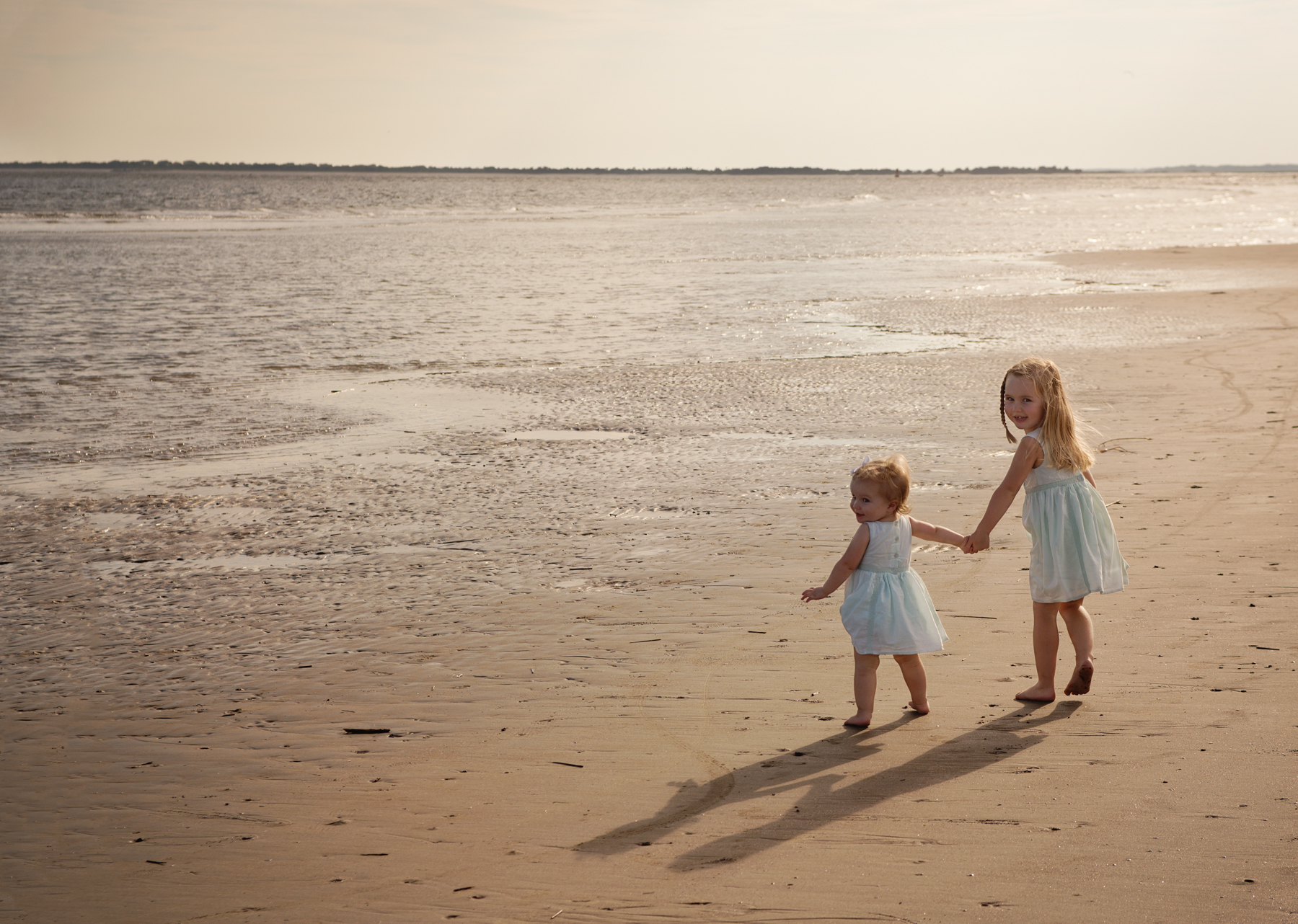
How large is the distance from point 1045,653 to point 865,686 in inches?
29.9

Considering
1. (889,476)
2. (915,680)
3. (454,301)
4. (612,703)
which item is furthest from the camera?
(454,301)

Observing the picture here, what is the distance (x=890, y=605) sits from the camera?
163 inches

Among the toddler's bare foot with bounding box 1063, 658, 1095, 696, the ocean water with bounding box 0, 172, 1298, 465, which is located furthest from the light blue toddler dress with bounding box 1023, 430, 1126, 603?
→ the ocean water with bounding box 0, 172, 1298, 465

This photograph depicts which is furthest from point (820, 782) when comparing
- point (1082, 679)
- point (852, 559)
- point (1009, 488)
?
point (1009, 488)

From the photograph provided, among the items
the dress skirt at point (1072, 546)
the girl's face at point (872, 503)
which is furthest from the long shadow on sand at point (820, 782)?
the girl's face at point (872, 503)

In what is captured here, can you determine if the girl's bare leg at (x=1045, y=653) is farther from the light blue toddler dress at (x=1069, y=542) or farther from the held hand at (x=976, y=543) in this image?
the held hand at (x=976, y=543)

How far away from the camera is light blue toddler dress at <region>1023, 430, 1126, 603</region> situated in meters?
4.24

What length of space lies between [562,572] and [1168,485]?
417 centimetres

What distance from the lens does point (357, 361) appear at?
48.9ft

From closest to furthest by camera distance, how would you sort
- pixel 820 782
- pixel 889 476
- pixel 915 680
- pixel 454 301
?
1. pixel 820 782
2. pixel 889 476
3. pixel 915 680
4. pixel 454 301

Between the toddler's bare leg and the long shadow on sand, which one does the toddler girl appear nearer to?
the long shadow on sand

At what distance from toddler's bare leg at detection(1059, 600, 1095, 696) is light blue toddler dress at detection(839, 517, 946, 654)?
0.58m

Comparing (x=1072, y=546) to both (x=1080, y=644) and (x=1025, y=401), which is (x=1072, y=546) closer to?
(x=1080, y=644)

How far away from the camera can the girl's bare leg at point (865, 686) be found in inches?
162
